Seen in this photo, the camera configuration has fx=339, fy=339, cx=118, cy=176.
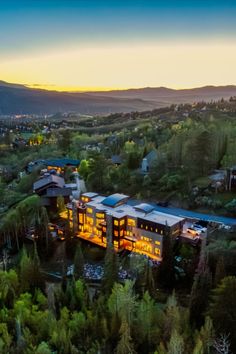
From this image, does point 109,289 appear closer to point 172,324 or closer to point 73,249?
point 172,324

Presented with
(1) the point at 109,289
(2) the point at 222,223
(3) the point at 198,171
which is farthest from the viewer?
(3) the point at 198,171

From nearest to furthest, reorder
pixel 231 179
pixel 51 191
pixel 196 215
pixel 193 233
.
A: pixel 193 233 < pixel 196 215 < pixel 231 179 < pixel 51 191

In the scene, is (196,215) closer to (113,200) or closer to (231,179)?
(231,179)

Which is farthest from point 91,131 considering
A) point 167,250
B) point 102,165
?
point 167,250

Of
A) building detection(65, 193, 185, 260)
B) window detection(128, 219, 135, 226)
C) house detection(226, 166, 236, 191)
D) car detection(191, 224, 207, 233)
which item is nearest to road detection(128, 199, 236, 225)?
car detection(191, 224, 207, 233)

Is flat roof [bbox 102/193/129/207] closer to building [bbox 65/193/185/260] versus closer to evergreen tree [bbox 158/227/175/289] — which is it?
building [bbox 65/193/185/260]

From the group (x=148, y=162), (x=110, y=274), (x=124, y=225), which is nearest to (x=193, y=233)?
(x=124, y=225)

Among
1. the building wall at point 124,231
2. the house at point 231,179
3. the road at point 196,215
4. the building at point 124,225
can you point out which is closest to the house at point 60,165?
the building at point 124,225

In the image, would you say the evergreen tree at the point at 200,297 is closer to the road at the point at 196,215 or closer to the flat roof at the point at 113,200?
the road at the point at 196,215
